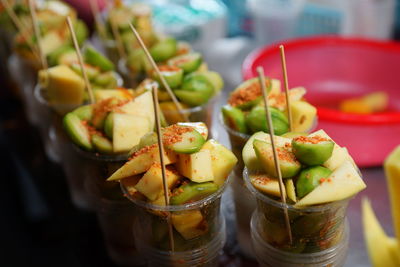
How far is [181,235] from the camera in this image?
977 mm

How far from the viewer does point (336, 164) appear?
893 millimetres

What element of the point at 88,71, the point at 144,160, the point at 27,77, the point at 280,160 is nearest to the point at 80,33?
the point at 27,77

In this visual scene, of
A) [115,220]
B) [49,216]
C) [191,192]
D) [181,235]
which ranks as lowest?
[49,216]

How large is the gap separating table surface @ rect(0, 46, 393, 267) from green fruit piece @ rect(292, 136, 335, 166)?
26cm

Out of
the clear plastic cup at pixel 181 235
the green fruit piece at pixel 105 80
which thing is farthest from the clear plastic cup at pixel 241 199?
the green fruit piece at pixel 105 80

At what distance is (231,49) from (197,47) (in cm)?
17

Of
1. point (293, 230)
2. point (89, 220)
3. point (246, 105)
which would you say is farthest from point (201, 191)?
point (89, 220)

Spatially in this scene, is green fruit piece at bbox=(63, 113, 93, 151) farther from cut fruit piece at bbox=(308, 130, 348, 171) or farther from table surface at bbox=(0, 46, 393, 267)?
cut fruit piece at bbox=(308, 130, 348, 171)

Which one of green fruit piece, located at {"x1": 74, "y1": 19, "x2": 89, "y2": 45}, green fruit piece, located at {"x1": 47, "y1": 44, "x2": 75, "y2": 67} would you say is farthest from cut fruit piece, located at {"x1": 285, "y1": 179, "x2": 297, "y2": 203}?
green fruit piece, located at {"x1": 74, "y1": 19, "x2": 89, "y2": 45}

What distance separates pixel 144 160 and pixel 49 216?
0.78 m

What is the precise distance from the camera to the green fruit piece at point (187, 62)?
1.32 meters

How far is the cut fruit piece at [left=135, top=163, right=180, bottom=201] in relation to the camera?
0.91m

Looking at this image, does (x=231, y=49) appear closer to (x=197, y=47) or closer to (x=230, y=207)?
(x=197, y=47)

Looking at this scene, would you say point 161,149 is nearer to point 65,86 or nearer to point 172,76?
point 172,76
